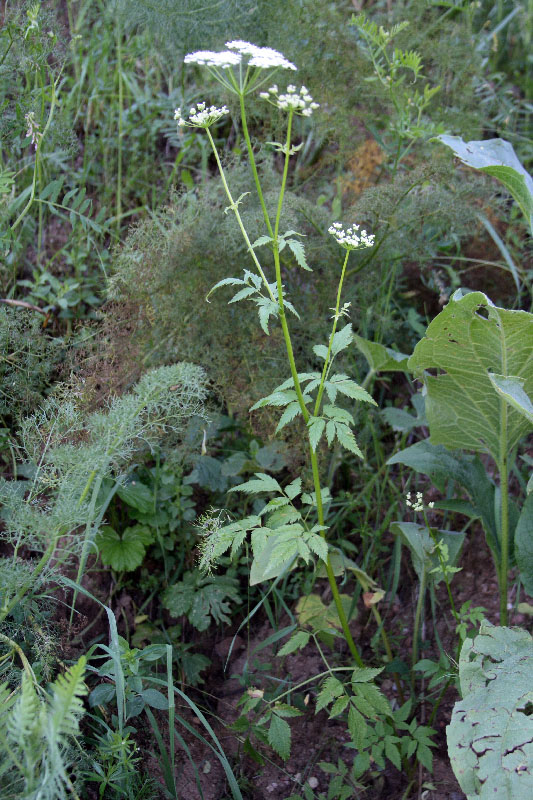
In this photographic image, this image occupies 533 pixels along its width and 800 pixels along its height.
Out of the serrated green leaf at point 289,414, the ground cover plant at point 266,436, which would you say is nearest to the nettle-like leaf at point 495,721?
the ground cover plant at point 266,436

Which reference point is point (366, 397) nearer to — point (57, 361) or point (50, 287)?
point (57, 361)

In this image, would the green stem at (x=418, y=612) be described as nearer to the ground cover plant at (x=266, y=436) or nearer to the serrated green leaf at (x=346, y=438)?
the ground cover plant at (x=266, y=436)

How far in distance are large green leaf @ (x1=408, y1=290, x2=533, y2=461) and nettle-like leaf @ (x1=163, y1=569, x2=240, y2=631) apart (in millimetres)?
837

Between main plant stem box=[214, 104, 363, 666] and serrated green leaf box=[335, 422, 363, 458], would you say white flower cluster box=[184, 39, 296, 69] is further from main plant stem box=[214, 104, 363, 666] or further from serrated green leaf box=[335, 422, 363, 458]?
serrated green leaf box=[335, 422, 363, 458]

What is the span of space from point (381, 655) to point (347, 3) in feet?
10.1

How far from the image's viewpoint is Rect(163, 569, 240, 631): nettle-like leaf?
2.23 meters

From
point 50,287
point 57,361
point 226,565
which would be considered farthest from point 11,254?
point 226,565

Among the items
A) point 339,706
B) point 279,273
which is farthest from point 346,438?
point 339,706

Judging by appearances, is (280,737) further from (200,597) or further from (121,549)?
(121,549)

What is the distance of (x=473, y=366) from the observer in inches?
79.3

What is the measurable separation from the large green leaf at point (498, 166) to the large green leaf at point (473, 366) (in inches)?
16.3

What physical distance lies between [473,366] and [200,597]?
44.4 inches

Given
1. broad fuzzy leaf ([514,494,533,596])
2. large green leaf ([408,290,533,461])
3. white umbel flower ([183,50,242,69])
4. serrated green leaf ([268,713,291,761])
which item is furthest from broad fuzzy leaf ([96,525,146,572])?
white umbel flower ([183,50,242,69])

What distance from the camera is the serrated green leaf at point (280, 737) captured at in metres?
1.83
